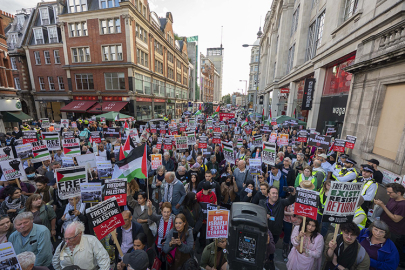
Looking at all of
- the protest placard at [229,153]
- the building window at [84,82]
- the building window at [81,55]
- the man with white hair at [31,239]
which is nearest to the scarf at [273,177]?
the protest placard at [229,153]

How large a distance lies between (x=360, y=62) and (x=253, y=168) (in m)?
7.64

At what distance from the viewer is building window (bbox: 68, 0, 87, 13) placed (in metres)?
23.5

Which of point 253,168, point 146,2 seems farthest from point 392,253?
point 146,2

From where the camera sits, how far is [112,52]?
79.5 ft

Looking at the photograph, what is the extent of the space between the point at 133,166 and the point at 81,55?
27.9 meters

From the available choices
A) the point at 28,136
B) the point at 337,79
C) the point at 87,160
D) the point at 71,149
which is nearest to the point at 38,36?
the point at 28,136

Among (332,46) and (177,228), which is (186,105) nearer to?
(332,46)

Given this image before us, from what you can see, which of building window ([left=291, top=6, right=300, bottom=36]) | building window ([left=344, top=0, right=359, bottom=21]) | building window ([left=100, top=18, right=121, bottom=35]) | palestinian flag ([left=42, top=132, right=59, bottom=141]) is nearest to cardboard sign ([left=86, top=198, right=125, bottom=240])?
palestinian flag ([left=42, top=132, right=59, bottom=141])

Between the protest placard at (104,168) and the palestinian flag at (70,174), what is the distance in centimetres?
188

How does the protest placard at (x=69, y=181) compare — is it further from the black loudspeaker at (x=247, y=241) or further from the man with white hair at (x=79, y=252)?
the black loudspeaker at (x=247, y=241)

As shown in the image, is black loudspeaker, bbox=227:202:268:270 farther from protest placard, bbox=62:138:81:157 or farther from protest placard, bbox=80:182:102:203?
protest placard, bbox=62:138:81:157

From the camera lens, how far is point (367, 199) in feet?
15.0

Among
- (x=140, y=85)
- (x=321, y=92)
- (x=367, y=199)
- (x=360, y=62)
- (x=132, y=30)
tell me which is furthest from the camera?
(x=140, y=85)

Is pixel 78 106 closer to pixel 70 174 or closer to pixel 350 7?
pixel 70 174
